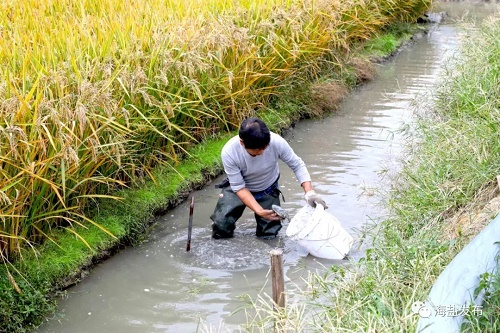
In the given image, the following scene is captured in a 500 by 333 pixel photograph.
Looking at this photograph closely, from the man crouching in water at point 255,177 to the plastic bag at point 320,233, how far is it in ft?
0.32

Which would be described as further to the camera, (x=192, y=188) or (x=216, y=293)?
(x=192, y=188)

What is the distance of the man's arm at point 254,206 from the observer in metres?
5.27

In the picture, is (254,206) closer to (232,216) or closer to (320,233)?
(232,216)

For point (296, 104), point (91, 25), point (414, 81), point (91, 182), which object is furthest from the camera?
point (414, 81)

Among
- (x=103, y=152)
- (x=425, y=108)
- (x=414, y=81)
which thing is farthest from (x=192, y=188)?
(x=414, y=81)

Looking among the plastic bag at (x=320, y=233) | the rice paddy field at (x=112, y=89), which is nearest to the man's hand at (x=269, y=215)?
the plastic bag at (x=320, y=233)

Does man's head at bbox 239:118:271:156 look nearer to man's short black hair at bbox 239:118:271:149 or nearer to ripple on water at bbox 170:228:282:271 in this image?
man's short black hair at bbox 239:118:271:149

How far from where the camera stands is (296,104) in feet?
28.5

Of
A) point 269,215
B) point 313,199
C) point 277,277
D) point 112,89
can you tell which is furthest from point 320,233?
point 112,89

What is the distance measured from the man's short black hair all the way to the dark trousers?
688 millimetres

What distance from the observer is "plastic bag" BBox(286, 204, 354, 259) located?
507 centimetres

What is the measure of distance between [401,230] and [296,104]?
3.94 metres

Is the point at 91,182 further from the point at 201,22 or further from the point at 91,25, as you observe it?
the point at 201,22

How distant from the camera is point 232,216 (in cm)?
562
